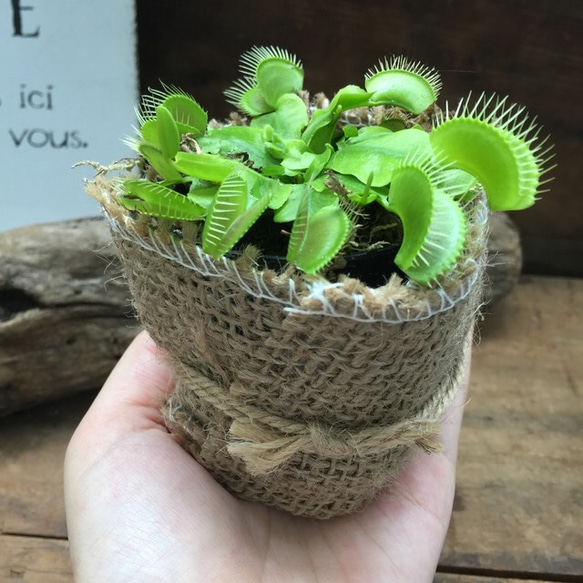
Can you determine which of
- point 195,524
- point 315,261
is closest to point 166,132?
point 315,261

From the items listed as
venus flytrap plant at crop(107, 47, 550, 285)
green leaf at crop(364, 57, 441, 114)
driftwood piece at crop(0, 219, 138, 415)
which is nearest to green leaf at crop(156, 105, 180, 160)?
venus flytrap plant at crop(107, 47, 550, 285)

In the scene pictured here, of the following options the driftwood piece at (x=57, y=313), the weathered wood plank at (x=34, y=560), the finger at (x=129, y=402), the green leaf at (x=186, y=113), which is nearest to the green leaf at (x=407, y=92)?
the green leaf at (x=186, y=113)

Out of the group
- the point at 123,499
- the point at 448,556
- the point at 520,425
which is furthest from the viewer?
the point at 520,425

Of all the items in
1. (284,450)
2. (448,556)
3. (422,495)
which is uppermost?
A: (284,450)

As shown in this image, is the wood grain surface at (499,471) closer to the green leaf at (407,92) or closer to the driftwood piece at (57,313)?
the driftwood piece at (57,313)

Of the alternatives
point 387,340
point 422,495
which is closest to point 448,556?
point 422,495

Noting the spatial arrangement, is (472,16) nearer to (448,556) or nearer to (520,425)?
(520,425)
